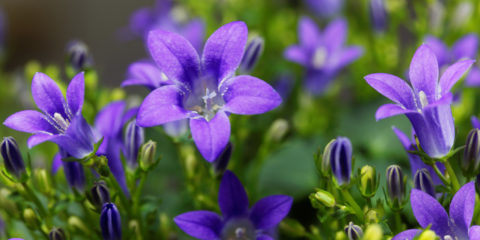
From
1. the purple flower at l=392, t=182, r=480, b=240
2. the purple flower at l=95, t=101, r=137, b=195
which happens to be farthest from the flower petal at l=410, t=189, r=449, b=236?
the purple flower at l=95, t=101, r=137, b=195

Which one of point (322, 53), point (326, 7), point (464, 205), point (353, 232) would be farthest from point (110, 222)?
point (326, 7)

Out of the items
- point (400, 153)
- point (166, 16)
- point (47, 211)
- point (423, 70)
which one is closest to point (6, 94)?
point (166, 16)

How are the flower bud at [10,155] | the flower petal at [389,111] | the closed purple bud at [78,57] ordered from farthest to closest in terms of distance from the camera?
1. the closed purple bud at [78,57]
2. the flower bud at [10,155]
3. the flower petal at [389,111]

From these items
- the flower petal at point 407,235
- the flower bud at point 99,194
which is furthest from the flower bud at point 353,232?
the flower bud at point 99,194

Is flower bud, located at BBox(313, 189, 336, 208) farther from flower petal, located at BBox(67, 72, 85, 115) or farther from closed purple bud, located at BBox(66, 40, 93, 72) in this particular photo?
closed purple bud, located at BBox(66, 40, 93, 72)

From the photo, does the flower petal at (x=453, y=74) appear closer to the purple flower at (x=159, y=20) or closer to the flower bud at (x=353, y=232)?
the flower bud at (x=353, y=232)

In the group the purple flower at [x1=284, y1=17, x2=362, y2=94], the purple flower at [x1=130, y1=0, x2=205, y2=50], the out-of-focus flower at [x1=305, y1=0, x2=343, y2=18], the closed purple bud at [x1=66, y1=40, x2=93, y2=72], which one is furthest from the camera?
the out-of-focus flower at [x1=305, y1=0, x2=343, y2=18]

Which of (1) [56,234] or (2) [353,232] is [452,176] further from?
(1) [56,234]
